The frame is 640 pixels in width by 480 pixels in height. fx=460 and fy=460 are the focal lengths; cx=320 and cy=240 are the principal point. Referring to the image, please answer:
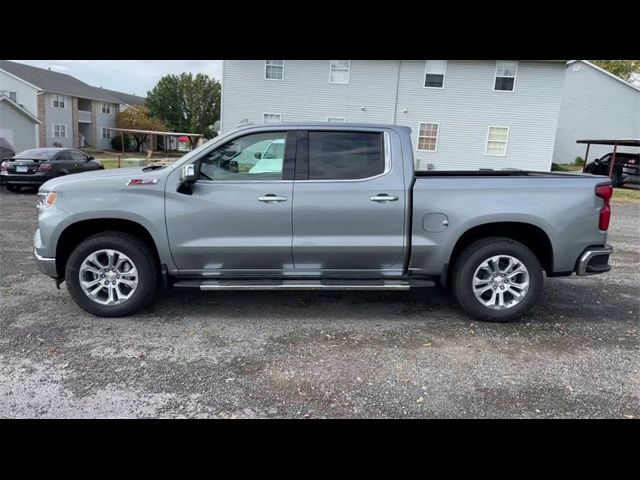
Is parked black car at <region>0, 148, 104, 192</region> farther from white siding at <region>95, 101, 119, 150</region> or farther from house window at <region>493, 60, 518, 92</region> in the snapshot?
white siding at <region>95, 101, 119, 150</region>

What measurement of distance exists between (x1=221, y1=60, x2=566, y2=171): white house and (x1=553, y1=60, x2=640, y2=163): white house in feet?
36.5

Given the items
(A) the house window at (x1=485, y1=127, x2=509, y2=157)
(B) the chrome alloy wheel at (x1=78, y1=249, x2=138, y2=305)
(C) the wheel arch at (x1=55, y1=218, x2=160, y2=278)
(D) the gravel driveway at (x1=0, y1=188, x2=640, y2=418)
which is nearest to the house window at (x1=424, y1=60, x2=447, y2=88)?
(A) the house window at (x1=485, y1=127, x2=509, y2=157)

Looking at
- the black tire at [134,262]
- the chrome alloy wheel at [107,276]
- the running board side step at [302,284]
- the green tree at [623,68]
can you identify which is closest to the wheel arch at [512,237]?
the running board side step at [302,284]

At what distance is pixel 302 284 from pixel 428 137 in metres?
17.6

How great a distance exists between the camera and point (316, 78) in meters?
19.9

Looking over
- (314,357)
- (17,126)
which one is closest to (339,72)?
Answer: (314,357)

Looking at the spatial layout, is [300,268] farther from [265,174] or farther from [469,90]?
[469,90]

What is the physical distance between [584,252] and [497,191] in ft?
3.48

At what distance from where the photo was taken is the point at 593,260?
14.9 ft

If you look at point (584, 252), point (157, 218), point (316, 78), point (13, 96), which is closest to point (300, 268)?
point (157, 218)

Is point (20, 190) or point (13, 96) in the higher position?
point (13, 96)

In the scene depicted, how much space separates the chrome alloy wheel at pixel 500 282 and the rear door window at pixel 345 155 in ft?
4.75

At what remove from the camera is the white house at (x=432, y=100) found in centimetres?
1978
